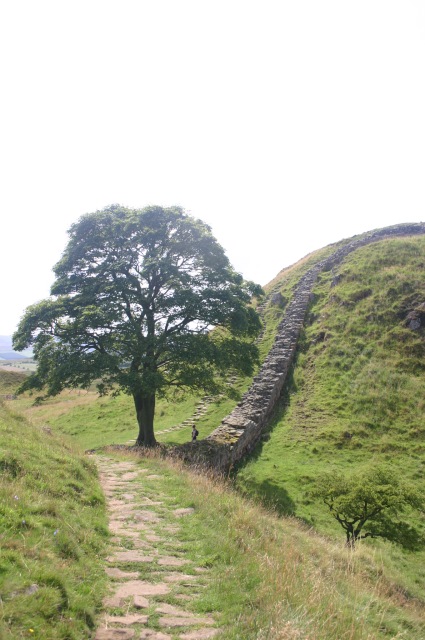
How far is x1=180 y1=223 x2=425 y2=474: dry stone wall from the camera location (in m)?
17.9

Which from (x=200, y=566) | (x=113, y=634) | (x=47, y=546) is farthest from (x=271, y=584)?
(x=47, y=546)

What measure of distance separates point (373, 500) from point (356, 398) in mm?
12012

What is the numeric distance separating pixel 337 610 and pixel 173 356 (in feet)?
49.7

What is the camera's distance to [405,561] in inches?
502

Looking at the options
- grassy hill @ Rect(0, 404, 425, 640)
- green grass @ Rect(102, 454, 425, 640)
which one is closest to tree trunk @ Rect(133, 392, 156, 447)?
green grass @ Rect(102, 454, 425, 640)

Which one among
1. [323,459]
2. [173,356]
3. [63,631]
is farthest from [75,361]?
[63,631]

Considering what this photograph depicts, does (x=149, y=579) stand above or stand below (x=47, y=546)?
below

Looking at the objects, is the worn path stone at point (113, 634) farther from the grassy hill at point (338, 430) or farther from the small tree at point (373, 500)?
the small tree at point (373, 500)

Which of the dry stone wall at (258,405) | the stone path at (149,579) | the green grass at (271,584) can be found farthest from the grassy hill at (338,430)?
the dry stone wall at (258,405)

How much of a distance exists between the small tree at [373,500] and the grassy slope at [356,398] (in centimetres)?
70

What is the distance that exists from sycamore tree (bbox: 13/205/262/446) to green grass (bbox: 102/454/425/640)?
9753 millimetres

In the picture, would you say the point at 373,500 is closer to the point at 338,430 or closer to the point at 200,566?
the point at 200,566

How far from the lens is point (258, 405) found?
24.5 m

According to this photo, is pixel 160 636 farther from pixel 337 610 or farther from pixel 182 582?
pixel 337 610
